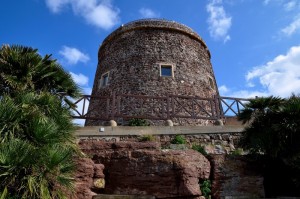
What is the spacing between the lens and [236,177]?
6812 mm

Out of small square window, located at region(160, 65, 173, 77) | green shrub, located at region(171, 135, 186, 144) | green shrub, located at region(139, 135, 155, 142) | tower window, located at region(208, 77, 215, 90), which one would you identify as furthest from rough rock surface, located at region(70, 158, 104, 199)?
tower window, located at region(208, 77, 215, 90)

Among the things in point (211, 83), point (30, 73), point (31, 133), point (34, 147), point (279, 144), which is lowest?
point (34, 147)

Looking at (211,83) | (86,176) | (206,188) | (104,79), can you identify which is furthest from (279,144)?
(104,79)

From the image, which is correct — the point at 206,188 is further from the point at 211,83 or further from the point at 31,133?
the point at 211,83

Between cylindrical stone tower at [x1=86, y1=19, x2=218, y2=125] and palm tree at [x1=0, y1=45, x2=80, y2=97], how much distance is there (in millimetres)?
6235

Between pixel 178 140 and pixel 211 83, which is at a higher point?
pixel 211 83

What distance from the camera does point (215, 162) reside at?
7027 mm

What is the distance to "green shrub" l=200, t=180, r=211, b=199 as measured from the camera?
6.57 metres

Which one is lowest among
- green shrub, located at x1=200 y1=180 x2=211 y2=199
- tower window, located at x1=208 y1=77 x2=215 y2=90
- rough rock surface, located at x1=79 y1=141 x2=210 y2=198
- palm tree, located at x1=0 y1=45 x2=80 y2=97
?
green shrub, located at x1=200 y1=180 x2=211 y2=199

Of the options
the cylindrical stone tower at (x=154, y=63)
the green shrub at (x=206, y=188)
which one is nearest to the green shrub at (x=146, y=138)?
the green shrub at (x=206, y=188)

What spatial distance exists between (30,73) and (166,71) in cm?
830

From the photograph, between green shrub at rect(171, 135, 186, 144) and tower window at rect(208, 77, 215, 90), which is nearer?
green shrub at rect(171, 135, 186, 144)

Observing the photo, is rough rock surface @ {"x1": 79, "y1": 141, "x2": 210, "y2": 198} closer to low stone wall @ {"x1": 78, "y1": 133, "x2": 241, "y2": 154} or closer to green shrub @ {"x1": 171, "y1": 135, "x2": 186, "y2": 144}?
low stone wall @ {"x1": 78, "y1": 133, "x2": 241, "y2": 154}

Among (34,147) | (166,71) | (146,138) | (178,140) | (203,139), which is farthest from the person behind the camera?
(166,71)
